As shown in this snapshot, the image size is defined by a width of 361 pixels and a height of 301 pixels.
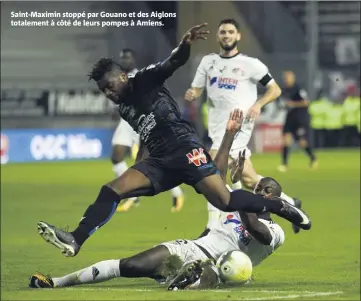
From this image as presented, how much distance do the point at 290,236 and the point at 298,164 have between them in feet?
38.3

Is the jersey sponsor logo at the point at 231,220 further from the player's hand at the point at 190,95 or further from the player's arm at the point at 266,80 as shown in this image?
the player's arm at the point at 266,80

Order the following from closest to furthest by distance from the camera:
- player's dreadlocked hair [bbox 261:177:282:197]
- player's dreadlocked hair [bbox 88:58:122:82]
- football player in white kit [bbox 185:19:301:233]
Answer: player's dreadlocked hair [bbox 88:58:122:82] < player's dreadlocked hair [bbox 261:177:282:197] < football player in white kit [bbox 185:19:301:233]

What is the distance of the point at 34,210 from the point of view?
61.2 ft

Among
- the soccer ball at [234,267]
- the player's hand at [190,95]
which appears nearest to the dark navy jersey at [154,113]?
the soccer ball at [234,267]

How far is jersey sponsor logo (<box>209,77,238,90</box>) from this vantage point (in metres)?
12.2

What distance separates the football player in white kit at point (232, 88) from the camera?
11805mm

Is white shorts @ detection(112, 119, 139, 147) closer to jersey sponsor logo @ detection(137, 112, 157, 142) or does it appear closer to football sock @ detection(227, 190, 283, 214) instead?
jersey sponsor logo @ detection(137, 112, 157, 142)

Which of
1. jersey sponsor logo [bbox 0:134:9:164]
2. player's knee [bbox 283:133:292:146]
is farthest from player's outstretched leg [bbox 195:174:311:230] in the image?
jersey sponsor logo [bbox 0:134:9:164]

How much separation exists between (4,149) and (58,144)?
4.55 feet

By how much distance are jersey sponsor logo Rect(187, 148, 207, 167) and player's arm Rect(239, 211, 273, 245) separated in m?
0.49

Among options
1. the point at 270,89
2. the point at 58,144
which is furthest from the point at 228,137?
the point at 58,144

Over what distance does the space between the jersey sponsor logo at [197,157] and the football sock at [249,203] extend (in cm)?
35

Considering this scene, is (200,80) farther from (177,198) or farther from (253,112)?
(177,198)

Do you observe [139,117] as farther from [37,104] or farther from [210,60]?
[37,104]
